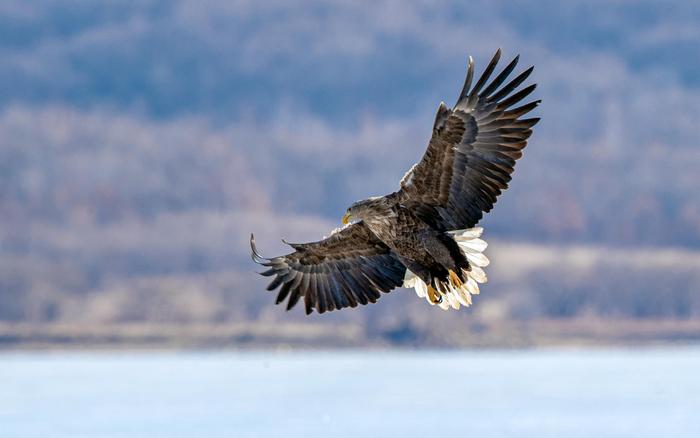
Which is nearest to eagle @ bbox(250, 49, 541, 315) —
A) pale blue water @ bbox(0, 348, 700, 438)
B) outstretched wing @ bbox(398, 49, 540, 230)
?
outstretched wing @ bbox(398, 49, 540, 230)

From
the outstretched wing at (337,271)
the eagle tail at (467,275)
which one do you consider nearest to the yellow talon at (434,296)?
the eagle tail at (467,275)

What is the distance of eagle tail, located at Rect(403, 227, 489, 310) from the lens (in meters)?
12.7

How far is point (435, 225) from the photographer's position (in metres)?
12.7

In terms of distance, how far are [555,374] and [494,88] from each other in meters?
25.7

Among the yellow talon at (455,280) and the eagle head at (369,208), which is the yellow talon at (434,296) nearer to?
the yellow talon at (455,280)

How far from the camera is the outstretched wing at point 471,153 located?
12016mm

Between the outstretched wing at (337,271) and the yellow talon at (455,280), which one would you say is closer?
the yellow talon at (455,280)

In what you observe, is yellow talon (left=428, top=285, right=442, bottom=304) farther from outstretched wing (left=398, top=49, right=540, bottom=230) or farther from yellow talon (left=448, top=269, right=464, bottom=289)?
outstretched wing (left=398, top=49, right=540, bottom=230)

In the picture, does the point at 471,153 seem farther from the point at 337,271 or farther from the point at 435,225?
the point at 337,271

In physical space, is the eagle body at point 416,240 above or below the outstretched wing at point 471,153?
below

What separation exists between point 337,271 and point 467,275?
62.5 inches

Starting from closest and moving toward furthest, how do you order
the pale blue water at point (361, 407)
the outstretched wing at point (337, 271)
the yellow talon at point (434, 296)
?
1. the yellow talon at point (434, 296)
2. the outstretched wing at point (337, 271)
3. the pale blue water at point (361, 407)

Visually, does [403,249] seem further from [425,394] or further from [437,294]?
[425,394]

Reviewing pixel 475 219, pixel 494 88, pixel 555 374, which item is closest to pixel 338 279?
pixel 475 219
